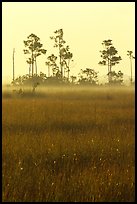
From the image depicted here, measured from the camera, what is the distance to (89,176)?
5.14 m

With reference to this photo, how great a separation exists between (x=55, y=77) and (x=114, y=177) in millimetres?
40197

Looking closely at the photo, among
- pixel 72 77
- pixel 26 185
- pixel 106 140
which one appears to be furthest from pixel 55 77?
pixel 26 185

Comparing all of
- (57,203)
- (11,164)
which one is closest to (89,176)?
(57,203)

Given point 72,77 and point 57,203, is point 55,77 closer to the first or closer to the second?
point 72,77

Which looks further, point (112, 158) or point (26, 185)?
point (112, 158)

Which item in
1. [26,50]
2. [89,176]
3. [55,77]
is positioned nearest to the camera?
[89,176]

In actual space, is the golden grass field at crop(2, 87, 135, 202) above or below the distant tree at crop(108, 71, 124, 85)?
below

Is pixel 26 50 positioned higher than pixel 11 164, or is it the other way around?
pixel 26 50

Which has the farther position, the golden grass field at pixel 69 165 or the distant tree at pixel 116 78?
the distant tree at pixel 116 78

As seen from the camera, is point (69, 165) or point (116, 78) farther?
point (116, 78)

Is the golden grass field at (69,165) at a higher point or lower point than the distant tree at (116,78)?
lower

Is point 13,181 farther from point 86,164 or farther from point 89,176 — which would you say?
point 86,164

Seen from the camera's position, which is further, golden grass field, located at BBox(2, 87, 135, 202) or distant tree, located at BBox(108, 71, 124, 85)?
distant tree, located at BBox(108, 71, 124, 85)

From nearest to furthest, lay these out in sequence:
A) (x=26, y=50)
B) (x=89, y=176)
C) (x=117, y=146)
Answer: (x=89, y=176) < (x=117, y=146) < (x=26, y=50)
